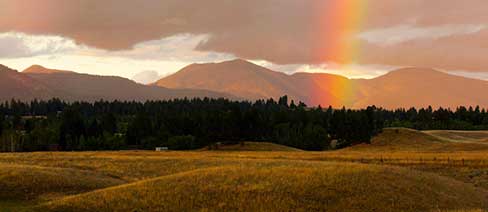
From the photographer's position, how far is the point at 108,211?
3800cm

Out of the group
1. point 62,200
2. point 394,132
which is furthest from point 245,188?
point 394,132

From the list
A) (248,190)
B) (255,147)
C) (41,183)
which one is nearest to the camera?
(248,190)

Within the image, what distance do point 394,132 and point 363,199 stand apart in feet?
372

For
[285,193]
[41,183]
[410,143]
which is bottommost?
[41,183]

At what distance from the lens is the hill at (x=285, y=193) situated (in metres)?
39.1

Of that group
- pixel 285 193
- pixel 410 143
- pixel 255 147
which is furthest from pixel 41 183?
pixel 410 143

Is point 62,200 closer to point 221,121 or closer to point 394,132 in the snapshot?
point 221,121

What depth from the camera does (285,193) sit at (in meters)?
41.8

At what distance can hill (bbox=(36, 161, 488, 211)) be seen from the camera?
39.1 metres

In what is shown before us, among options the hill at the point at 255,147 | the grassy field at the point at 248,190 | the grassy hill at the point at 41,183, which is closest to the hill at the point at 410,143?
the hill at the point at 255,147

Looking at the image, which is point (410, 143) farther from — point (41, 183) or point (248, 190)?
point (41, 183)

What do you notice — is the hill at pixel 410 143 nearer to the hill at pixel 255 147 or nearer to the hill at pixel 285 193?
the hill at pixel 255 147

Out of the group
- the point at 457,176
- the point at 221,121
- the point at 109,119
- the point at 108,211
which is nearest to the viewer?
the point at 108,211

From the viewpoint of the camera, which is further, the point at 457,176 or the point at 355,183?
the point at 457,176
